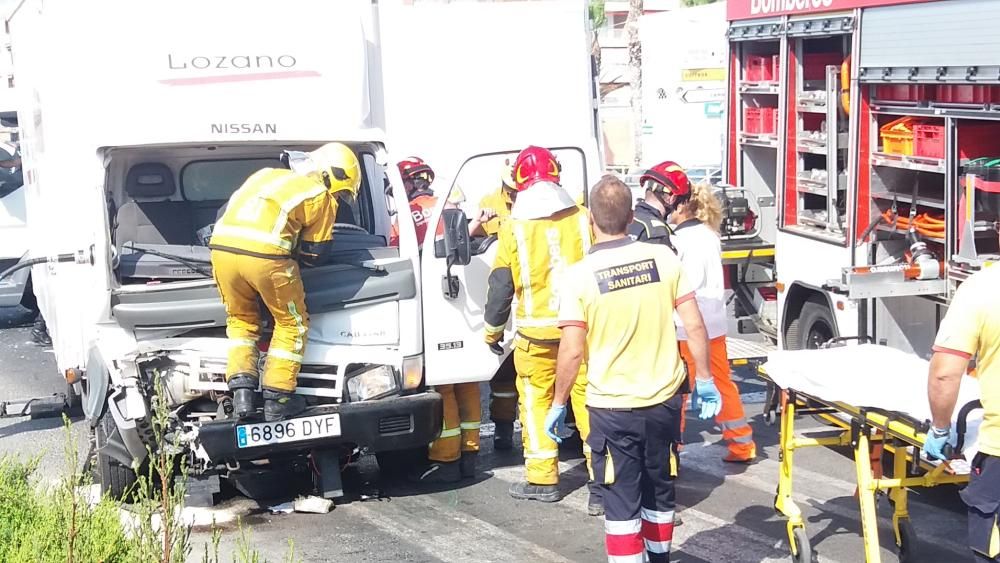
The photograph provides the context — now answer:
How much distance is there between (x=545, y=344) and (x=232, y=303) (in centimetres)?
167

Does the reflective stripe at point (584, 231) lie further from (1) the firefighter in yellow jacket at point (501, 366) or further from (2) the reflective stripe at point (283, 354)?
(2) the reflective stripe at point (283, 354)

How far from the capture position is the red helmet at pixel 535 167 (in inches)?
276

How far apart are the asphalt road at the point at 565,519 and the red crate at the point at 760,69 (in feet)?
9.35

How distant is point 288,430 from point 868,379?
9.69 ft

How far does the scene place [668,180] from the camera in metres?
7.34

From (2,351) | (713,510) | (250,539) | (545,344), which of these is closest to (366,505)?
(250,539)

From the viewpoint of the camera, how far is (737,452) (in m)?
7.73

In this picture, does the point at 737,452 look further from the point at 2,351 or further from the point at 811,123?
the point at 2,351

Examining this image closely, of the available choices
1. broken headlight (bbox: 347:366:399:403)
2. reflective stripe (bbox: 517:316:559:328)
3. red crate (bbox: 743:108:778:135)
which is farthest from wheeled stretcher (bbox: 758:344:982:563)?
red crate (bbox: 743:108:778:135)

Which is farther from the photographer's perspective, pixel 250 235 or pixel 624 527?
pixel 250 235

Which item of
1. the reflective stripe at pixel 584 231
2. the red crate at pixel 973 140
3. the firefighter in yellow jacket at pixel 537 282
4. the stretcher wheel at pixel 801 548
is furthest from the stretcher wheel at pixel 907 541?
the red crate at pixel 973 140

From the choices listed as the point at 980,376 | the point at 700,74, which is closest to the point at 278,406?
the point at 980,376

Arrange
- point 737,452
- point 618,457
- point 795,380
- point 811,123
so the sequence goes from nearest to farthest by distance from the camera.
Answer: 1. point 618,457
2. point 795,380
3. point 737,452
4. point 811,123

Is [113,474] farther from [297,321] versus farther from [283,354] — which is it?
[297,321]
